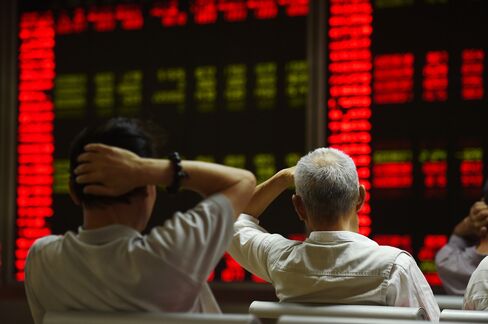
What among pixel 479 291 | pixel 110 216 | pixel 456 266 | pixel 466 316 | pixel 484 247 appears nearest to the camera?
pixel 110 216

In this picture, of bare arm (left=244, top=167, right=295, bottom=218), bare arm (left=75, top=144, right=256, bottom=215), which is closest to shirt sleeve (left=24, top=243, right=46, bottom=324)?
bare arm (left=75, top=144, right=256, bottom=215)

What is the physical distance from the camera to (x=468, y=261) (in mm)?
2750

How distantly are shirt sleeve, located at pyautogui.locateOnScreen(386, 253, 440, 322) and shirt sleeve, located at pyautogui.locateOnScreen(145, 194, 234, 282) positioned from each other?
474mm

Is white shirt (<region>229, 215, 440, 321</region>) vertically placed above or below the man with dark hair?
below

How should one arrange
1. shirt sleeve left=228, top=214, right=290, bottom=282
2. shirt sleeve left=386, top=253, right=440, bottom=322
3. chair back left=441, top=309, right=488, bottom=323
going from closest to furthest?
chair back left=441, top=309, right=488, bottom=323 → shirt sleeve left=386, top=253, right=440, bottom=322 → shirt sleeve left=228, top=214, right=290, bottom=282

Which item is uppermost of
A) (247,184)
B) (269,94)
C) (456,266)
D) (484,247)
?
(269,94)

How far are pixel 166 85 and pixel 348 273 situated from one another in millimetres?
2204

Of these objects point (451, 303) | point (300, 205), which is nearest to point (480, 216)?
point (451, 303)

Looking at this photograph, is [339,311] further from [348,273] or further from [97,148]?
[97,148]

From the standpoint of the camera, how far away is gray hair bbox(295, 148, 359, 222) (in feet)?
5.89

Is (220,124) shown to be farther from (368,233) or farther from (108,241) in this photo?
(108,241)

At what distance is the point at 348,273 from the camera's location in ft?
5.68

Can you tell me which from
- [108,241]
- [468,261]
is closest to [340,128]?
[468,261]

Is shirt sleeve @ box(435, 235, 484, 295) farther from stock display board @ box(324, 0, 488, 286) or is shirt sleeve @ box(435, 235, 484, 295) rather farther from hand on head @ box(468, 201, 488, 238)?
stock display board @ box(324, 0, 488, 286)
